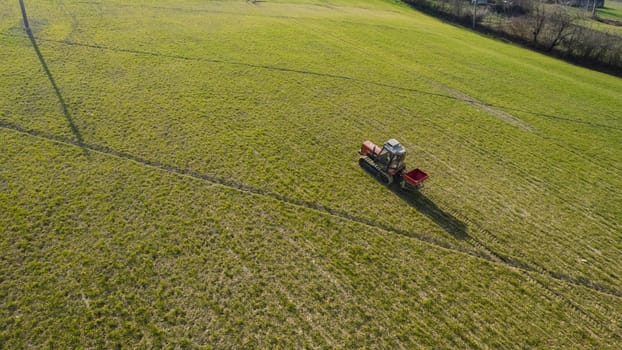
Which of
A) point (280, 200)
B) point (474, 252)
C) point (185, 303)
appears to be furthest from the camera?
point (280, 200)

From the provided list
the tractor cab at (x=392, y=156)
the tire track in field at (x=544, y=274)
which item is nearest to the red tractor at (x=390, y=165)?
the tractor cab at (x=392, y=156)

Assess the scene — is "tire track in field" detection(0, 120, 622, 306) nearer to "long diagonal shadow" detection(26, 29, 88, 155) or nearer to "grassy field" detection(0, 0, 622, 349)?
"grassy field" detection(0, 0, 622, 349)

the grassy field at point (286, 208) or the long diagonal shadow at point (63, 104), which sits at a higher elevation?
the long diagonal shadow at point (63, 104)

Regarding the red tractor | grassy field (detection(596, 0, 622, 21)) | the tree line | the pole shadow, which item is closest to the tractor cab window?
the red tractor

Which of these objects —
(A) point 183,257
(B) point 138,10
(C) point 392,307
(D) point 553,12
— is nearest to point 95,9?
(B) point 138,10

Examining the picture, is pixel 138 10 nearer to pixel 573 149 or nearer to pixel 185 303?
pixel 185 303

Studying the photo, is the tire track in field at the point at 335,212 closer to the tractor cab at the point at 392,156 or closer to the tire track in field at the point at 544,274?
the tire track in field at the point at 544,274

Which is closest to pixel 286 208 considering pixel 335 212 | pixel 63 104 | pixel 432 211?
pixel 335 212
